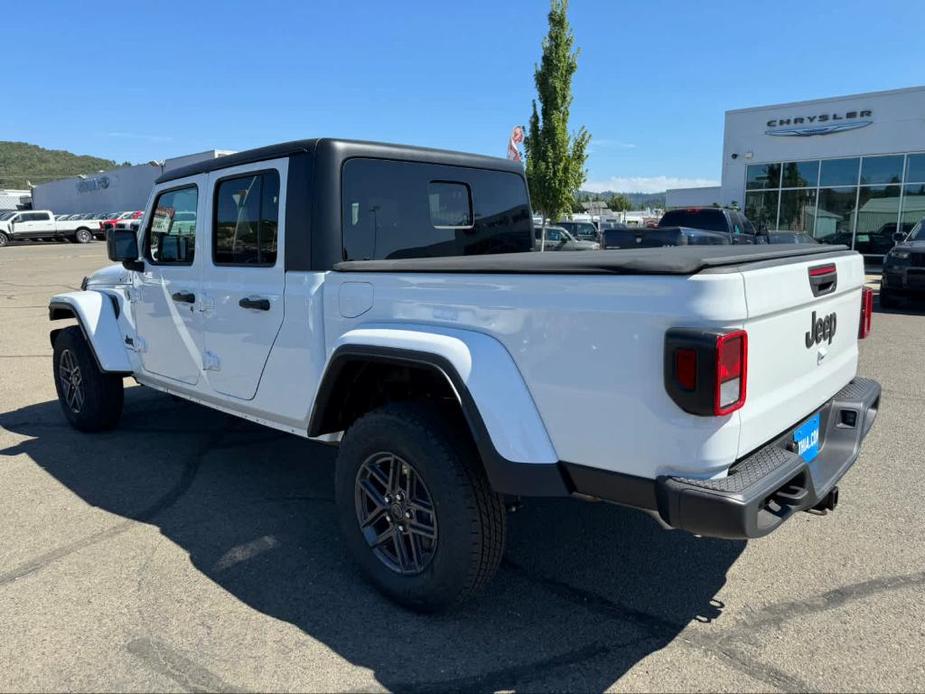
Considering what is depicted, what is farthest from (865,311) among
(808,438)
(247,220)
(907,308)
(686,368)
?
(907,308)

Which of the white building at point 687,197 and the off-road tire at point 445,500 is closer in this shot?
the off-road tire at point 445,500

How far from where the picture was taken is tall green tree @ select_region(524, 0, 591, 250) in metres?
22.3

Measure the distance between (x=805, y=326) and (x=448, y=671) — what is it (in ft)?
6.03

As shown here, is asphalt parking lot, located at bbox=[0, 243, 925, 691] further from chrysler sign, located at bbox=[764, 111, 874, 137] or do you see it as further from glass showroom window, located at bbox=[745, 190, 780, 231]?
glass showroom window, located at bbox=[745, 190, 780, 231]

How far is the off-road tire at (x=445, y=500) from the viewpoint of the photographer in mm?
2598

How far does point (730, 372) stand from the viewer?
210 centimetres

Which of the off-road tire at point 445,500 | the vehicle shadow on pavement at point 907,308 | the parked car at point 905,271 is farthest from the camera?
the vehicle shadow on pavement at point 907,308

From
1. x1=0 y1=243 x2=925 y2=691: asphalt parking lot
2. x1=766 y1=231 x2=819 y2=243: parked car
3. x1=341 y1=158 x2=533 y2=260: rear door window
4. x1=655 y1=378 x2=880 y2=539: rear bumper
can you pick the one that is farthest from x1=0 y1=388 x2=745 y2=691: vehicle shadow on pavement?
x1=766 y1=231 x2=819 y2=243: parked car

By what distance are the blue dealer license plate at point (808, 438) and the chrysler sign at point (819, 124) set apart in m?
24.0

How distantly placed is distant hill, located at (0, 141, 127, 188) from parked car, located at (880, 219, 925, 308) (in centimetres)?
12544

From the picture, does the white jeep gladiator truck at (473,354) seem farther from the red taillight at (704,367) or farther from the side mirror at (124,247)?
the side mirror at (124,247)

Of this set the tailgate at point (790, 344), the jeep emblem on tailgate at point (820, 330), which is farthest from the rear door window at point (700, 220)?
the jeep emblem on tailgate at point (820, 330)

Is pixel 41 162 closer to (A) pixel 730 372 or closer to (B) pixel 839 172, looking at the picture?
(B) pixel 839 172

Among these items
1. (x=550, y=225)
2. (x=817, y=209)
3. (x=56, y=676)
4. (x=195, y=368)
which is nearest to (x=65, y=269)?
(x=550, y=225)
